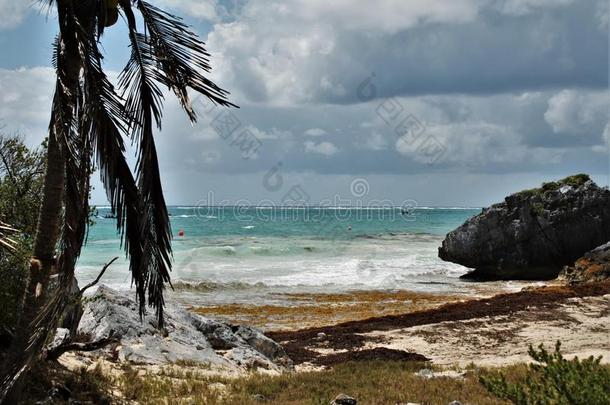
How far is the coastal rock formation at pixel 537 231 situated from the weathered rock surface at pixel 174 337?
2566cm

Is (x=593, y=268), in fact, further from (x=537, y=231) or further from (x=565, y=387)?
(x=565, y=387)

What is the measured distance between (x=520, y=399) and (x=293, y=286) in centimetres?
3228

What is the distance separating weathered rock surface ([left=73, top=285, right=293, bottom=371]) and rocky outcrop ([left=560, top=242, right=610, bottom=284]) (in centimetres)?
2098

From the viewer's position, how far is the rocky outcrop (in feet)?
98.9

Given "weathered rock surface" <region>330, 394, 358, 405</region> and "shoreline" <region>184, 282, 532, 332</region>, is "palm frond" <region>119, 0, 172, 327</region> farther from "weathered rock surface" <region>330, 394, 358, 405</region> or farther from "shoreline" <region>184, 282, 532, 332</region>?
"shoreline" <region>184, 282, 532, 332</region>

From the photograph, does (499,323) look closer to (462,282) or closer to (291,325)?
(291,325)

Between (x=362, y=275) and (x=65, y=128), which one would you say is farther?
(x=362, y=275)

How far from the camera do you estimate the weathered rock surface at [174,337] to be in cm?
1266

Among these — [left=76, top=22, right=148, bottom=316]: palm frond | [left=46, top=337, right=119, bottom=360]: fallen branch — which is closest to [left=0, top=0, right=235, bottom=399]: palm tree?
[left=76, top=22, right=148, bottom=316]: palm frond

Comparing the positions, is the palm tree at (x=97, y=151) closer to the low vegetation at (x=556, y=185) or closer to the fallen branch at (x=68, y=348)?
the fallen branch at (x=68, y=348)

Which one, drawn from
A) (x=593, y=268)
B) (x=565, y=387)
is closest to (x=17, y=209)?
(x=565, y=387)

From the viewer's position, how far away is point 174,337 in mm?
13898

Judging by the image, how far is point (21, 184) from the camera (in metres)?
11.3

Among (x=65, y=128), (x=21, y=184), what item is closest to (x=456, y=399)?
(x=65, y=128)
